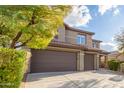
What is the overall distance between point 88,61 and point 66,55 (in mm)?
3813

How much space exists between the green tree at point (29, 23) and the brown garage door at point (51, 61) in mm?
3602

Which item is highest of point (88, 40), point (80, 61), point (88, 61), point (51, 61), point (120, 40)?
point (88, 40)

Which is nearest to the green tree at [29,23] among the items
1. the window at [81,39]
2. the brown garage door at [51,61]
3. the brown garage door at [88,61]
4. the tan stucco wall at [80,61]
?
the brown garage door at [51,61]

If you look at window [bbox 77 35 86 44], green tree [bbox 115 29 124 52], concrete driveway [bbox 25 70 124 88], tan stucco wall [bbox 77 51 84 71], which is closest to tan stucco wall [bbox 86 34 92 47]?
window [bbox 77 35 86 44]

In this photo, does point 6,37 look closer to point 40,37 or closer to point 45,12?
point 40,37

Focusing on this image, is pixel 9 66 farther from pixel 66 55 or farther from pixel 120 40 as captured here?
pixel 120 40

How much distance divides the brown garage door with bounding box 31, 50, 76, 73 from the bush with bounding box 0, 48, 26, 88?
688cm

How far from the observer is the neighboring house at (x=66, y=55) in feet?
43.9

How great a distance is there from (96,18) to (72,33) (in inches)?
225

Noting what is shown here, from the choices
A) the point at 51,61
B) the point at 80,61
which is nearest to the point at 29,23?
the point at 51,61

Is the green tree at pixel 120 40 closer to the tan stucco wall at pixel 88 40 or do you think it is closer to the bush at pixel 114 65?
the bush at pixel 114 65

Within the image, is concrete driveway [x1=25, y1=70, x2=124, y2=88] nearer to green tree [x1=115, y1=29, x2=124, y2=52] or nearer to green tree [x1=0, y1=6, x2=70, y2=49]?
green tree [x1=0, y1=6, x2=70, y2=49]

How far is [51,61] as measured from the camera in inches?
553
